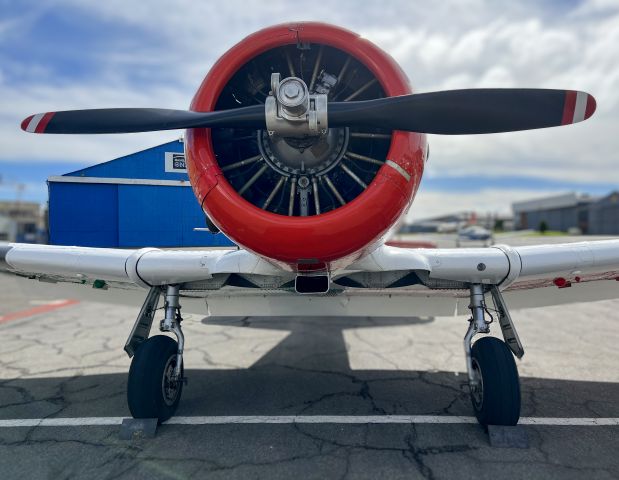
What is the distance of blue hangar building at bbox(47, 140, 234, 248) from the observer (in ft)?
12.0

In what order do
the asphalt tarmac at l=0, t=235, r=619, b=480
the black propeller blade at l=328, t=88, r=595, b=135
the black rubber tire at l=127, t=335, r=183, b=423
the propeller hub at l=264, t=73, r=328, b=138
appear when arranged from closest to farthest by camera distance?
the propeller hub at l=264, t=73, r=328, b=138 → the black propeller blade at l=328, t=88, r=595, b=135 → the asphalt tarmac at l=0, t=235, r=619, b=480 → the black rubber tire at l=127, t=335, r=183, b=423

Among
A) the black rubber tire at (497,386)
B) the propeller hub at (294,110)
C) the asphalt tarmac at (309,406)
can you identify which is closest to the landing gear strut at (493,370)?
the black rubber tire at (497,386)

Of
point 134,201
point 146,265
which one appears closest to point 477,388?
point 146,265

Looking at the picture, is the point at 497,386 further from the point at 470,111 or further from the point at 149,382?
the point at 149,382

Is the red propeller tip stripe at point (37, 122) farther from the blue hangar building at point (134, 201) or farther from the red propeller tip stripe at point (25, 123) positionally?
the blue hangar building at point (134, 201)

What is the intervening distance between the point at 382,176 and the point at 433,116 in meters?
0.43

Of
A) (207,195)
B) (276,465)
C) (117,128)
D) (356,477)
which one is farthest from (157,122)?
(356,477)

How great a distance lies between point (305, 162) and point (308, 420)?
2.03 m

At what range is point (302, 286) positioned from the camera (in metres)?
2.76

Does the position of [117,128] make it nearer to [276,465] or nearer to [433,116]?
[433,116]

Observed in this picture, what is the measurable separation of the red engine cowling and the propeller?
0.12m

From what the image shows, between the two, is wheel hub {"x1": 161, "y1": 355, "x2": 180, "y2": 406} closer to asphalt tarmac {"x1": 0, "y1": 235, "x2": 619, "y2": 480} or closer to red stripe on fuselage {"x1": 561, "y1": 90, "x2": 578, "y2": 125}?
asphalt tarmac {"x1": 0, "y1": 235, "x2": 619, "y2": 480}

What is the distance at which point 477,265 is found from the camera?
3.05 m

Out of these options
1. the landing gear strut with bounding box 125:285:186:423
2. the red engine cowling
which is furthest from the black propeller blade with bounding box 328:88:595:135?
the landing gear strut with bounding box 125:285:186:423
